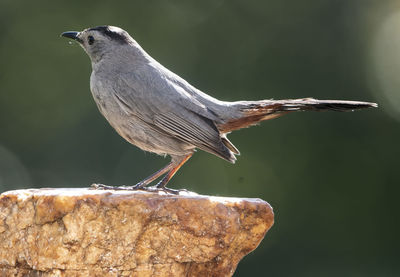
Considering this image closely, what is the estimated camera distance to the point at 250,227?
357 cm

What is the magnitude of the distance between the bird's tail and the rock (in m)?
1.45

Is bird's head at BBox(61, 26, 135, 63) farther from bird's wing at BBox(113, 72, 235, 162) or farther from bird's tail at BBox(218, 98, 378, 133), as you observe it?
bird's tail at BBox(218, 98, 378, 133)

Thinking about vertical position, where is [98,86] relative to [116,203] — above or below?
above

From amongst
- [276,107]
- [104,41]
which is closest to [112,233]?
[276,107]

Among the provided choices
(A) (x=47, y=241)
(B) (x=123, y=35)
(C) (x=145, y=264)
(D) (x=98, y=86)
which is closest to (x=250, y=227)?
(C) (x=145, y=264)

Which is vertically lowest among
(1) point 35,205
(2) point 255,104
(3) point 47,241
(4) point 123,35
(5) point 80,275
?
(5) point 80,275

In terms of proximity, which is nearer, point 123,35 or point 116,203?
point 116,203

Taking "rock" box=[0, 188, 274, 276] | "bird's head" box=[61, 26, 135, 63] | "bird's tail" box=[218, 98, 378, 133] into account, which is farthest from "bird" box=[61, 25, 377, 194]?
"rock" box=[0, 188, 274, 276]

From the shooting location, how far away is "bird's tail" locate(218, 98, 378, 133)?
15.2ft

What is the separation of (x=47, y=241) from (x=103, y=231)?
35cm

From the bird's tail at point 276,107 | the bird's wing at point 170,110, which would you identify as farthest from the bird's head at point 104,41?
the bird's tail at point 276,107

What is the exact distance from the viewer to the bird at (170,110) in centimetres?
463

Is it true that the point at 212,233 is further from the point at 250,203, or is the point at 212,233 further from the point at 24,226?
the point at 24,226

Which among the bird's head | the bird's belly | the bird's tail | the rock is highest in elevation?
the bird's head
